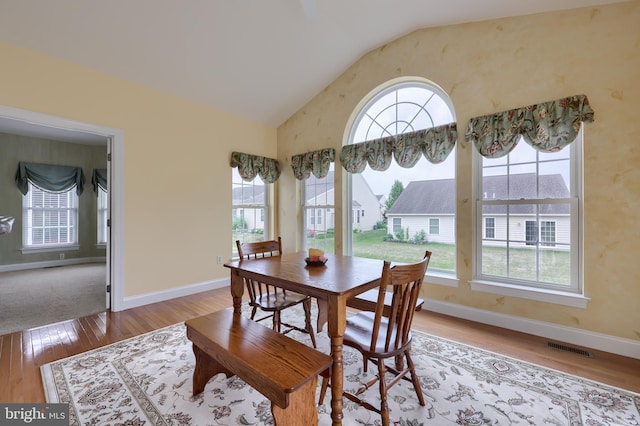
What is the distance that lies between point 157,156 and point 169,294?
1.82m

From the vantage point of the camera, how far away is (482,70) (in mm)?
2908

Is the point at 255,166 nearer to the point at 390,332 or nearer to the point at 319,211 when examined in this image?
the point at 319,211

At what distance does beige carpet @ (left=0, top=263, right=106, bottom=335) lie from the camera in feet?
9.96

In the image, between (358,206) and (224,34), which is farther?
(358,206)

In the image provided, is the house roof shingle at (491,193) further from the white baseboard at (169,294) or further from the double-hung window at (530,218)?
the white baseboard at (169,294)

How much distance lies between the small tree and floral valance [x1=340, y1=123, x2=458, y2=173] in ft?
0.96

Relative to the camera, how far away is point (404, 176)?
3.64 m

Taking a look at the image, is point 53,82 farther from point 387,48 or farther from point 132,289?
point 387,48

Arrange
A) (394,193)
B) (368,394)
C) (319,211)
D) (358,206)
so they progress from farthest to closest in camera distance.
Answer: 1. (319,211)
2. (358,206)
3. (394,193)
4. (368,394)

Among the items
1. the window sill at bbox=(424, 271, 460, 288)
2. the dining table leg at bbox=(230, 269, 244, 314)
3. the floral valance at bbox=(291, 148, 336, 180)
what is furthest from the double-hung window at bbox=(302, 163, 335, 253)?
the dining table leg at bbox=(230, 269, 244, 314)

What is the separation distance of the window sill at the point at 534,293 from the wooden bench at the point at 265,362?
2.23m

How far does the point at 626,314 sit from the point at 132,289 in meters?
4.96

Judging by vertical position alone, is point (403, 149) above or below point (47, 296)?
above

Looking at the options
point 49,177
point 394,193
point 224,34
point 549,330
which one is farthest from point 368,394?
point 49,177
